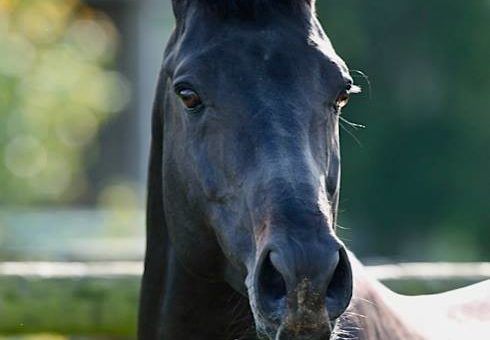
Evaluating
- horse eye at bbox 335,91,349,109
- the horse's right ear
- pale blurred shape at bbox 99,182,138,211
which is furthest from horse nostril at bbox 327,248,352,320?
pale blurred shape at bbox 99,182,138,211

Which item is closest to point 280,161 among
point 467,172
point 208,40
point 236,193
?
point 236,193

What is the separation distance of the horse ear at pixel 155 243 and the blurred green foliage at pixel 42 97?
6.08 metres

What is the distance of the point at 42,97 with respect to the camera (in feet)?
37.0

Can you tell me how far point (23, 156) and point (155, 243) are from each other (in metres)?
6.92

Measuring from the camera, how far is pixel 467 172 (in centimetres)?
2345

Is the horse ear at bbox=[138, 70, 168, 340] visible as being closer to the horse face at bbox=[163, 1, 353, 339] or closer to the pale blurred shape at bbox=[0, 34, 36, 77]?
the horse face at bbox=[163, 1, 353, 339]

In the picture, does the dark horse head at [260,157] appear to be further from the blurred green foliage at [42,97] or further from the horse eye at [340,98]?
the blurred green foliage at [42,97]

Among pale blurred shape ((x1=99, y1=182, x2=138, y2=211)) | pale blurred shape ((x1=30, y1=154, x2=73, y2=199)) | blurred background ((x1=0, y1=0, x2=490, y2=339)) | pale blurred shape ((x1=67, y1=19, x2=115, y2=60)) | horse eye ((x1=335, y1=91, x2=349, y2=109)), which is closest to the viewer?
horse eye ((x1=335, y1=91, x2=349, y2=109))

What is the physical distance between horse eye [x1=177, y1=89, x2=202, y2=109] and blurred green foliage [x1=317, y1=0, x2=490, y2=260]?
752 inches

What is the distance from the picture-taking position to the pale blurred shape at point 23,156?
35.2 ft

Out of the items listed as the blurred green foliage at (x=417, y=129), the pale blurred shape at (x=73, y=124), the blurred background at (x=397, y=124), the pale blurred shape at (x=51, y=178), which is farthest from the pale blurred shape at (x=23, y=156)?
the blurred green foliage at (x=417, y=129)

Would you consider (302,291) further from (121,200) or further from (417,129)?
(417,129)

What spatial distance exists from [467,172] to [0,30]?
14.0 meters

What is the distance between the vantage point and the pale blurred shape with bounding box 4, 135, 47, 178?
10719 millimetres
